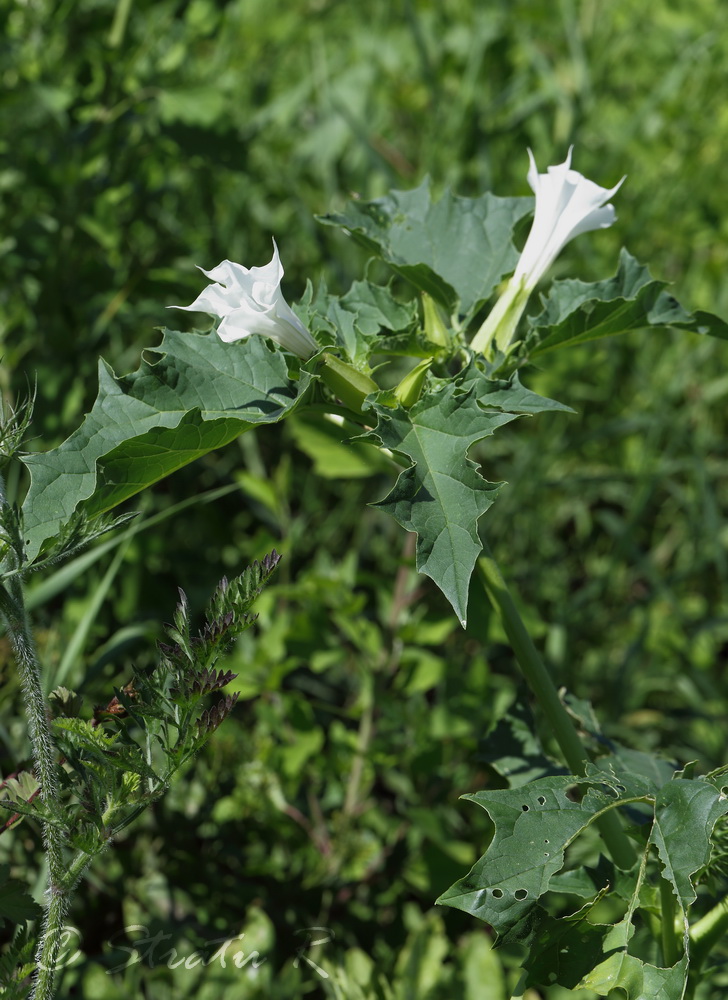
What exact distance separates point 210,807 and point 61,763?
65 centimetres

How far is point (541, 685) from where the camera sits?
3.58 ft

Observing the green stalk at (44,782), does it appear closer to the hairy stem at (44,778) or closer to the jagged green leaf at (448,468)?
the hairy stem at (44,778)

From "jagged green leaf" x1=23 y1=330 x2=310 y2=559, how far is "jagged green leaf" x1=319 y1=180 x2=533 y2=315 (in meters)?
0.25

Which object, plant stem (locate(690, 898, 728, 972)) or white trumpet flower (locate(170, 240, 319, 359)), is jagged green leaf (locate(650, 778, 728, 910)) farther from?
white trumpet flower (locate(170, 240, 319, 359))

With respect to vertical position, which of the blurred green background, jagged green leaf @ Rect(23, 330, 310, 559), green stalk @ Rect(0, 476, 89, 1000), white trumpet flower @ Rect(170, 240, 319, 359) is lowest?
the blurred green background

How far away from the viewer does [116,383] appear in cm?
101

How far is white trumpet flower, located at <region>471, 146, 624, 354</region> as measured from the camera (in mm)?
1168

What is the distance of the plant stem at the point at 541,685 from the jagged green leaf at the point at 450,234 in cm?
34

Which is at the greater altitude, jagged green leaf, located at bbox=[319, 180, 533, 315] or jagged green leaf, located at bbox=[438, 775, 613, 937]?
jagged green leaf, located at bbox=[319, 180, 533, 315]

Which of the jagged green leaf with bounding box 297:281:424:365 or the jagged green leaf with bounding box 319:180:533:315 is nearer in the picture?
the jagged green leaf with bounding box 297:281:424:365

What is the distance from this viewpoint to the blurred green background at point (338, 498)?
63.7 inches

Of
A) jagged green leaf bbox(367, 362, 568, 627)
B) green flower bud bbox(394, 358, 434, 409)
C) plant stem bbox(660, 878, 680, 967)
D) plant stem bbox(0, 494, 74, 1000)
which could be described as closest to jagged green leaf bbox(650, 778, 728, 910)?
plant stem bbox(660, 878, 680, 967)

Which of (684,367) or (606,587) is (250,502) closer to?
(606,587)

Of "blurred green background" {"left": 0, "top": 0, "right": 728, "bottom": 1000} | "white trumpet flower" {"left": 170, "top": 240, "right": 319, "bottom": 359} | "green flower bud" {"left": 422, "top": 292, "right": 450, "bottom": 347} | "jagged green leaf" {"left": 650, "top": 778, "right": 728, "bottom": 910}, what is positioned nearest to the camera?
"jagged green leaf" {"left": 650, "top": 778, "right": 728, "bottom": 910}
